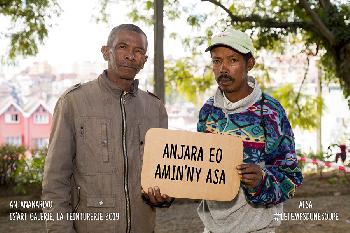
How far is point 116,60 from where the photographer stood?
2.25m

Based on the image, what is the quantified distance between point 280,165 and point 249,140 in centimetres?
17

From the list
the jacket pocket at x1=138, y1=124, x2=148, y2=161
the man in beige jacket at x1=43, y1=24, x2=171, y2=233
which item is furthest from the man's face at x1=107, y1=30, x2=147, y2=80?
the jacket pocket at x1=138, y1=124, x2=148, y2=161

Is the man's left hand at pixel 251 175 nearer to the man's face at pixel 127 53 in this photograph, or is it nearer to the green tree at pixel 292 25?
the man's face at pixel 127 53

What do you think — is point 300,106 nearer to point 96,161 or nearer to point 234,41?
point 234,41

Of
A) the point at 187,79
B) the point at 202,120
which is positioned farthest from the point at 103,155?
the point at 187,79

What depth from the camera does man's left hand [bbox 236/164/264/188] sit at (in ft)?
6.12

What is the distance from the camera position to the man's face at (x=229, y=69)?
205 cm

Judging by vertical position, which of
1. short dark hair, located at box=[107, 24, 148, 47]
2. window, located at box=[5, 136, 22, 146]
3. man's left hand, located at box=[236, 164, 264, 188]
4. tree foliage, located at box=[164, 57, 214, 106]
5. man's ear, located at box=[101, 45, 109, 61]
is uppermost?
tree foliage, located at box=[164, 57, 214, 106]

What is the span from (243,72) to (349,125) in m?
9.49

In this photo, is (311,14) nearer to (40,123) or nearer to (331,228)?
(331,228)

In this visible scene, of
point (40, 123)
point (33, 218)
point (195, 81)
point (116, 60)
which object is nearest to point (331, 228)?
point (33, 218)

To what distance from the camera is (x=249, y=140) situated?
2.01m

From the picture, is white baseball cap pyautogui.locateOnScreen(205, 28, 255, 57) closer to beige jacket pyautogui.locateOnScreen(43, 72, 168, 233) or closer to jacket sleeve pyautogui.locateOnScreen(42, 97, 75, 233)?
beige jacket pyautogui.locateOnScreen(43, 72, 168, 233)

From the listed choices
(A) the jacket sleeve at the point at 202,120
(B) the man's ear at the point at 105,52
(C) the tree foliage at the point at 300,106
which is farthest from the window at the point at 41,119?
(A) the jacket sleeve at the point at 202,120
